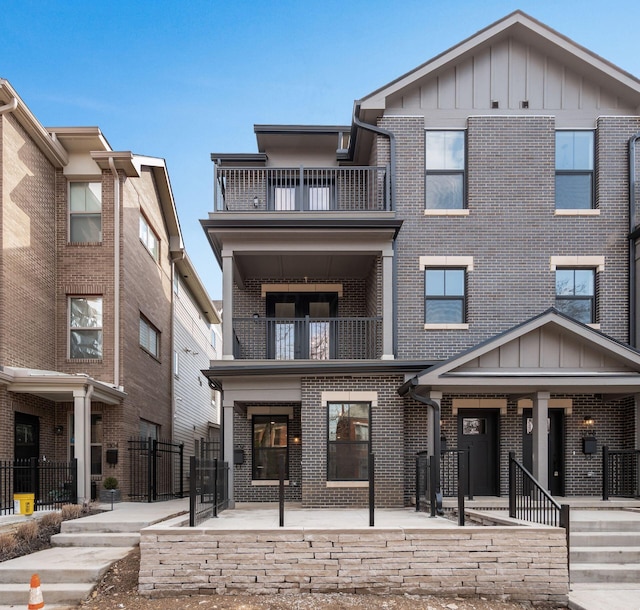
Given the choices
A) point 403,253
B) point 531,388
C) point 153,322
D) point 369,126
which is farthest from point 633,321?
point 153,322

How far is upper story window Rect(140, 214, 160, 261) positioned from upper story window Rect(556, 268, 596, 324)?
39.2 ft

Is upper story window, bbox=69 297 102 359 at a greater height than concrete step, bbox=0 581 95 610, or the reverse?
upper story window, bbox=69 297 102 359

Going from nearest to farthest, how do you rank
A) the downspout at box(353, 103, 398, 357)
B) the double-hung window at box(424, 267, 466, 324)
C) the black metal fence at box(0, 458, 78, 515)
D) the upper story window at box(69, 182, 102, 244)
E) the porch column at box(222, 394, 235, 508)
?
the black metal fence at box(0, 458, 78, 515)
the porch column at box(222, 394, 235, 508)
the downspout at box(353, 103, 398, 357)
the double-hung window at box(424, 267, 466, 324)
the upper story window at box(69, 182, 102, 244)

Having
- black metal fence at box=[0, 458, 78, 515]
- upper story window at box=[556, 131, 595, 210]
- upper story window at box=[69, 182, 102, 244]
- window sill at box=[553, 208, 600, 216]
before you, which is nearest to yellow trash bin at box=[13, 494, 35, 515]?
black metal fence at box=[0, 458, 78, 515]

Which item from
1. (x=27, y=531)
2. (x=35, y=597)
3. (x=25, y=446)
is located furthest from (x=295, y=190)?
(x=35, y=597)

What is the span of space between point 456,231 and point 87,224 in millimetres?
9855

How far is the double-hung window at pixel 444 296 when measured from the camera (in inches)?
569

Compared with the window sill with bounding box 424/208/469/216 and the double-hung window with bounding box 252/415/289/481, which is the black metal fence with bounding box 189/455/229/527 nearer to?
the double-hung window with bounding box 252/415/289/481

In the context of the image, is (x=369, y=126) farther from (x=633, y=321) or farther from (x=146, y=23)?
(x=146, y=23)

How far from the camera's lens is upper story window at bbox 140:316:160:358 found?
18641mm

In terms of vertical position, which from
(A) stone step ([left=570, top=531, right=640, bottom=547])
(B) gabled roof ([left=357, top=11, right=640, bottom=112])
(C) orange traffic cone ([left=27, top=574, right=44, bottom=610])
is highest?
(B) gabled roof ([left=357, top=11, right=640, bottom=112])

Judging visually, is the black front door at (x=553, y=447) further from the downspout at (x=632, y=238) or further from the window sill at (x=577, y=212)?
the window sill at (x=577, y=212)

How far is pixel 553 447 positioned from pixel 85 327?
480 inches

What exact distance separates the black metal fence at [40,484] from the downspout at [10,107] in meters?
7.66
